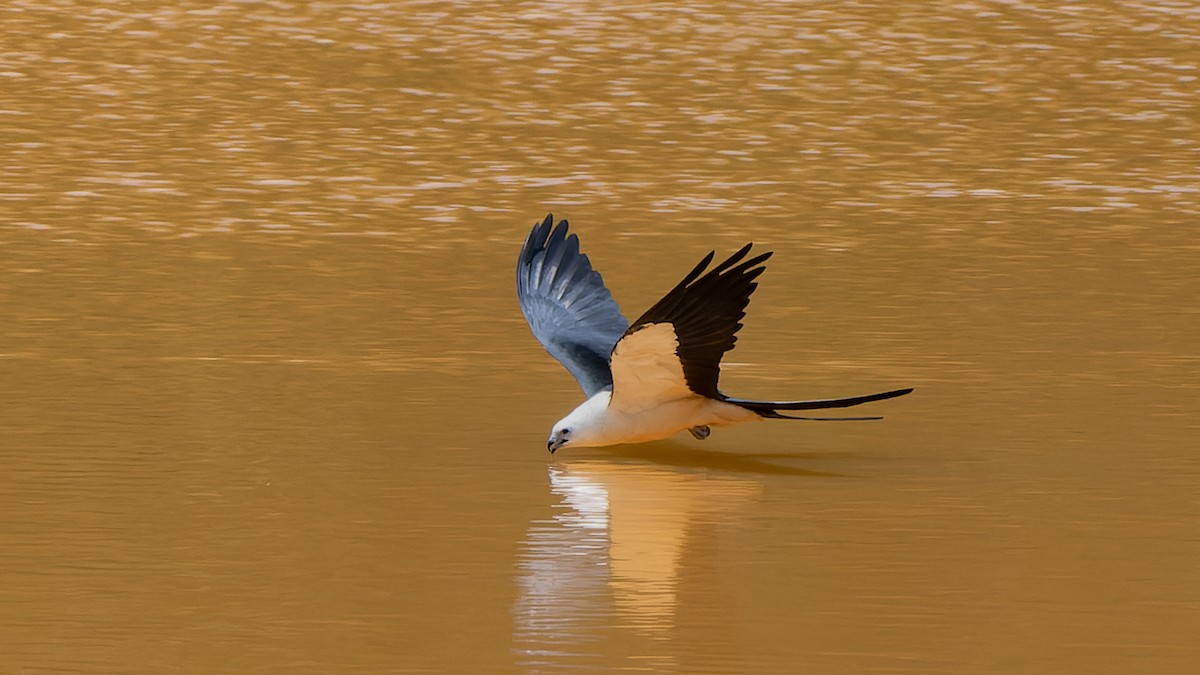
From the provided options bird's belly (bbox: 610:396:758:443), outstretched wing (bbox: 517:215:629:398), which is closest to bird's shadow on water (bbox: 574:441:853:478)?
bird's belly (bbox: 610:396:758:443)

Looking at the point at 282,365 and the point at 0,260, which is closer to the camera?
the point at 282,365

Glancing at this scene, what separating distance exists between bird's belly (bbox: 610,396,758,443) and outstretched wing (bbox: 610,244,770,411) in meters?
0.06

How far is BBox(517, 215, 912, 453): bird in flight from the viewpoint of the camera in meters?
6.34

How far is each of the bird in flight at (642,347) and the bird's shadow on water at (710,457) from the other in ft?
0.29

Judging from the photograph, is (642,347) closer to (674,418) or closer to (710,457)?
(674,418)

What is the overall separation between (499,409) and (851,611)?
2446 millimetres

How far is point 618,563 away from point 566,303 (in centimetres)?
208

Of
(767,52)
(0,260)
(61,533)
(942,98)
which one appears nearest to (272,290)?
(0,260)

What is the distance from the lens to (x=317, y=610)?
5.27 m

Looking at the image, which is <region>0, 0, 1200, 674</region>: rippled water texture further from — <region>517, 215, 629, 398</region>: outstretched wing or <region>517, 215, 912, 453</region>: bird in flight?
<region>517, 215, 629, 398</region>: outstretched wing

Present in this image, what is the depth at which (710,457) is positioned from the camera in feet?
23.1

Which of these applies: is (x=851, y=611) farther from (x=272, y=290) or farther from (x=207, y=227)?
(x=207, y=227)

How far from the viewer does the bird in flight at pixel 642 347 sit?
20.8 ft

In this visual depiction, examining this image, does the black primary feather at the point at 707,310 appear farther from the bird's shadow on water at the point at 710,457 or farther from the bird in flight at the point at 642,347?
the bird's shadow on water at the point at 710,457
